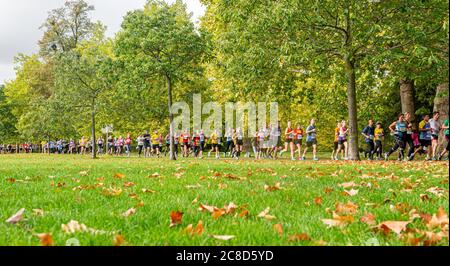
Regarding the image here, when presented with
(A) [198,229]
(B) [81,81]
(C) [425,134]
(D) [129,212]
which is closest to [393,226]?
(A) [198,229]

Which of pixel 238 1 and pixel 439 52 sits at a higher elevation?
pixel 238 1

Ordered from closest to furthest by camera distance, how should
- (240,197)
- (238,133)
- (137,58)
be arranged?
(240,197)
(137,58)
(238,133)

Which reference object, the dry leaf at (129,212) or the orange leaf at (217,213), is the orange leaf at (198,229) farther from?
the dry leaf at (129,212)

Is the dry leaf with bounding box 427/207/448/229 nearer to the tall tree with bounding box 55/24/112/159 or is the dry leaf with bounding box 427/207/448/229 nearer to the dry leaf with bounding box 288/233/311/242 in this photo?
the dry leaf with bounding box 288/233/311/242

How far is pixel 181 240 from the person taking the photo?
3.12 m

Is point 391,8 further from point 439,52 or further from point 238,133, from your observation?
point 238,133

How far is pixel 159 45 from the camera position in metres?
20.5

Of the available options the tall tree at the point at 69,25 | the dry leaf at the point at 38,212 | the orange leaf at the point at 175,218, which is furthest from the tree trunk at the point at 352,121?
the tall tree at the point at 69,25

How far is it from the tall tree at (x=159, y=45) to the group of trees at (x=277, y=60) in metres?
0.05

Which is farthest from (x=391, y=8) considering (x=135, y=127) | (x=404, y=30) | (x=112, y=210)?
(x=135, y=127)

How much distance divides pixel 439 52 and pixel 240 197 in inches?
510

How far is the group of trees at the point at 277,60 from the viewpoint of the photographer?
1498 centimetres

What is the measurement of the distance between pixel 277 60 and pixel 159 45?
→ 6536 millimetres

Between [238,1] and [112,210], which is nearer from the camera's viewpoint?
[112,210]
